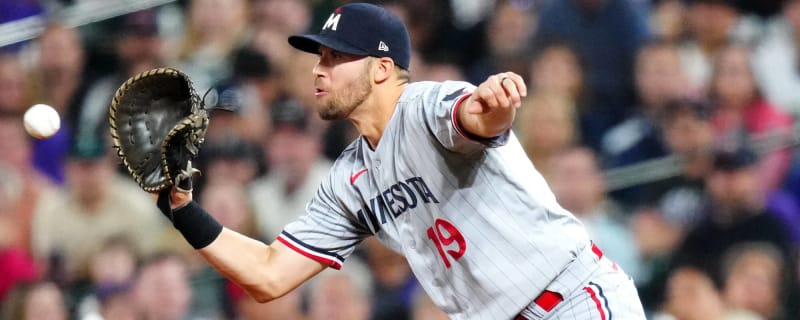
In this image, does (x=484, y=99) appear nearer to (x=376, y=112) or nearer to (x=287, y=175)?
(x=376, y=112)

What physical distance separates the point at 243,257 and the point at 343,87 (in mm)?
646

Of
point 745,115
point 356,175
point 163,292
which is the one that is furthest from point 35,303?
point 745,115

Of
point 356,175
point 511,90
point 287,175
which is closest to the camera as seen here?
point 511,90

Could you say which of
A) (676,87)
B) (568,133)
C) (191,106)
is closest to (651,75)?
(676,87)

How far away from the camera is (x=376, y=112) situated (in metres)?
3.54

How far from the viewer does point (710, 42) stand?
664cm

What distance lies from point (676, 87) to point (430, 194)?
3.53 m

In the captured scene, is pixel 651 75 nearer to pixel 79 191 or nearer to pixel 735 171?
pixel 735 171

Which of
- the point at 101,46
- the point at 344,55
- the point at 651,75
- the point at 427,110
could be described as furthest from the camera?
the point at 101,46

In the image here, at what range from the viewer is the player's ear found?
11.7 feet

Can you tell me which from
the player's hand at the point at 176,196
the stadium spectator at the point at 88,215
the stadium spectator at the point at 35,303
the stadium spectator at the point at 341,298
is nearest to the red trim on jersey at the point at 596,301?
the player's hand at the point at 176,196

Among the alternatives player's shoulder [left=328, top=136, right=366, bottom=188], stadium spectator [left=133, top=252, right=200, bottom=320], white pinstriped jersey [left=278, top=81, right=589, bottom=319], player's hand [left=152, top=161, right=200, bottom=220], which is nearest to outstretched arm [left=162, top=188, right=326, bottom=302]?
player's hand [left=152, top=161, right=200, bottom=220]

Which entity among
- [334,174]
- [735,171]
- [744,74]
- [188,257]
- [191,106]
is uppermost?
[191,106]

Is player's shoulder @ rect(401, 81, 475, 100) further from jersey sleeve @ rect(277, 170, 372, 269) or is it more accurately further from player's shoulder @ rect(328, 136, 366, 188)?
jersey sleeve @ rect(277, 170, 372, 269)
